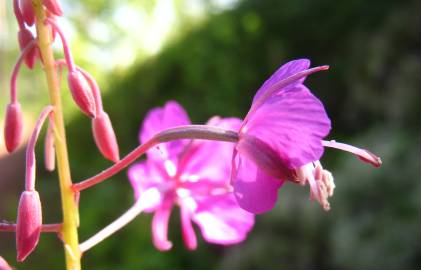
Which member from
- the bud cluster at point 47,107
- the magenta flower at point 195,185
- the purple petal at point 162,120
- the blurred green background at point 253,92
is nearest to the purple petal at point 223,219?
the magenta flower at point 195,185

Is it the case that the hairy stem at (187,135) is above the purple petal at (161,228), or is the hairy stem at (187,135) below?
above

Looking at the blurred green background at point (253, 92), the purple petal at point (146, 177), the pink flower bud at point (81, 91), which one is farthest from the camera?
the blurred green background at point (253, 92)

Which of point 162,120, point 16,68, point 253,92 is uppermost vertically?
point 16,68

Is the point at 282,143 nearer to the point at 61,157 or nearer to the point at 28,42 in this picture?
the point at 61,157

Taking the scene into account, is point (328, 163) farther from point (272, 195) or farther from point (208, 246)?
point (272, 195)

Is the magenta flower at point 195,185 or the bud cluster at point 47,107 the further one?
the magenta flower at point 195,185

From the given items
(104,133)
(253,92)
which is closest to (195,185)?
(104,133)

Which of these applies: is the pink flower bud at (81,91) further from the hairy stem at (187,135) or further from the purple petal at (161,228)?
the purple petal at (161,228)
